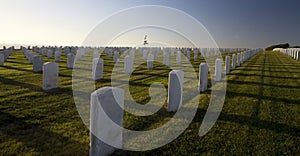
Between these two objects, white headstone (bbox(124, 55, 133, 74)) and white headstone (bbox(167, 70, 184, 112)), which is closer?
white headstone (bbox(167, 70, 184, 112))

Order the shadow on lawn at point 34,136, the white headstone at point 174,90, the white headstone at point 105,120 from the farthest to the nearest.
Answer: the white headstone at point 174,90 < the shadow on lawn at point 34,136 < the white headstone at point 105,120

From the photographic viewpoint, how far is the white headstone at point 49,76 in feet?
29.5

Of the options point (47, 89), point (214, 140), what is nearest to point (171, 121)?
point (214, 140)

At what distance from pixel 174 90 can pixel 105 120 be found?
309cm

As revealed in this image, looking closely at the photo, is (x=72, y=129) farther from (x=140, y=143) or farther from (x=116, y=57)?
(x=116, y=57)

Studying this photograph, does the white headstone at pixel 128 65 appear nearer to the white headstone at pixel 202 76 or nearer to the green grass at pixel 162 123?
the green grass at pixel 162 123

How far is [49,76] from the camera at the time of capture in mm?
9117

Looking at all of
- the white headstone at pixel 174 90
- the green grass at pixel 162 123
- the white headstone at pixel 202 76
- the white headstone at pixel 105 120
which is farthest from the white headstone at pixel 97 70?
the white headstone at pixel 105 120

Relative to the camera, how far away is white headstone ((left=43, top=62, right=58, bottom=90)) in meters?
8.98

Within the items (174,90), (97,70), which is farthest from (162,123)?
(97,70)

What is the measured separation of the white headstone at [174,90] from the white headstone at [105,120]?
2.46m

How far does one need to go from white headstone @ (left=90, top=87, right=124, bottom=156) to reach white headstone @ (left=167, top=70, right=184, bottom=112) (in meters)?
2.46

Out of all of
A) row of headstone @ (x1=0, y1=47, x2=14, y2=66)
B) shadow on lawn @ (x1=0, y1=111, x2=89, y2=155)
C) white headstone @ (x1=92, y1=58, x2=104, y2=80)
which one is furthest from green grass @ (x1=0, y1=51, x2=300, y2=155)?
row of headstone @ (x1=0, y1=47, x2=14, y2=66)

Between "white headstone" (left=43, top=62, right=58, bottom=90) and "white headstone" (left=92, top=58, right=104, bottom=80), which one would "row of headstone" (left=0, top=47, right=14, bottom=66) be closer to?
"white headstone" (left=92, top=58, right=104, bottom=80)
